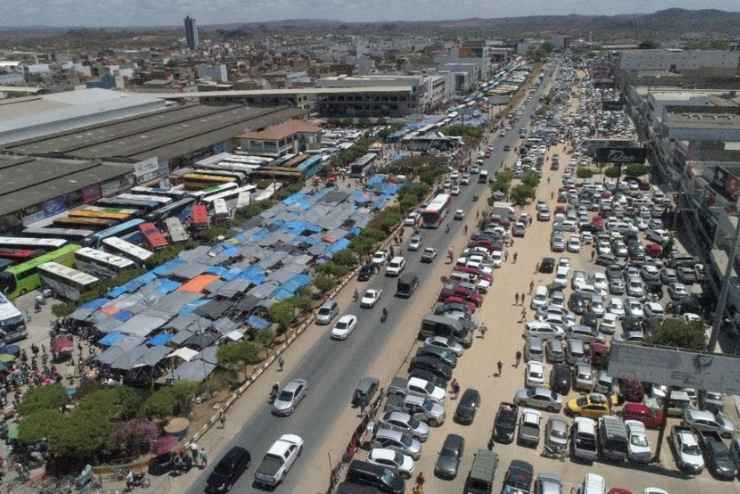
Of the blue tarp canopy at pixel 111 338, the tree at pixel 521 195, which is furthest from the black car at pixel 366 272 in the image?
the tree at pixel 521 195

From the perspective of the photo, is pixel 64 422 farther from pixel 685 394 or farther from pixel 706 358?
pixel 685 394

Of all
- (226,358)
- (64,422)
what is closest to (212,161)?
(226,358)

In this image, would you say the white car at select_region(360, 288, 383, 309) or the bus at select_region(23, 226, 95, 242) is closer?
the white car at select_region(360, 288, 383, 309)

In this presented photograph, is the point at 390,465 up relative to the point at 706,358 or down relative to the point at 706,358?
down

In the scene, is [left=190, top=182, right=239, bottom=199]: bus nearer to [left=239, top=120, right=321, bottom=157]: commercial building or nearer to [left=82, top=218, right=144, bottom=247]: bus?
[left=82, top=218, right=144, bottom=247]: bus

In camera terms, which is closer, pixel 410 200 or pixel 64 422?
pixel 64 422

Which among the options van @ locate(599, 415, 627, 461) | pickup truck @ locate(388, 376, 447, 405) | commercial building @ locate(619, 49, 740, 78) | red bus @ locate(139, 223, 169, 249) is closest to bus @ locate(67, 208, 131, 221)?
red bus @ locate(139, 223, 169, 249)

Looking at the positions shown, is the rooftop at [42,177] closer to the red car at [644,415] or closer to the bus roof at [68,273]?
the bus roof at [68,273]
